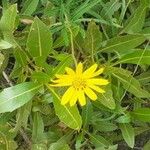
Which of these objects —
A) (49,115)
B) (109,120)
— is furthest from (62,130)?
(109,120)

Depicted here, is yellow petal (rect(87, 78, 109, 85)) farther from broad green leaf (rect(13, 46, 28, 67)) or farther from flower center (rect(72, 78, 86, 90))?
broad green leaf (rect(13, 46, 28, 67))

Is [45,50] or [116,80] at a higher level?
[45,50]

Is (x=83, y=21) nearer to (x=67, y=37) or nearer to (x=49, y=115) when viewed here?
(x=67, y=37)

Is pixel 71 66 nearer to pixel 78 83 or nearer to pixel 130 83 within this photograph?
pixel 78 83

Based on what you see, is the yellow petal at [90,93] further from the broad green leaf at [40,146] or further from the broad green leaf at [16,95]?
the broad green leaf at [40,146]

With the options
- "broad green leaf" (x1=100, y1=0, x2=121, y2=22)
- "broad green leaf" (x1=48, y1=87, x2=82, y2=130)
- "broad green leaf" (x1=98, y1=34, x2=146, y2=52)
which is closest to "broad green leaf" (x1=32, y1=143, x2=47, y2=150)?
"broad green leaf" (x1=48, y1=87, x2=82, y2=130)

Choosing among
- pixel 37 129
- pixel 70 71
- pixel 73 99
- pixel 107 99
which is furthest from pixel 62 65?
pixel 37 129
